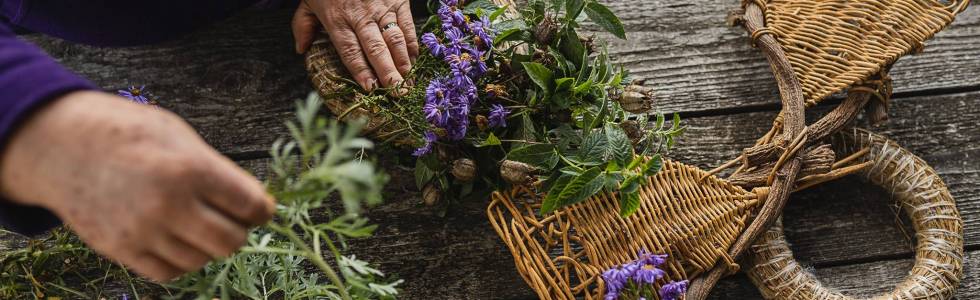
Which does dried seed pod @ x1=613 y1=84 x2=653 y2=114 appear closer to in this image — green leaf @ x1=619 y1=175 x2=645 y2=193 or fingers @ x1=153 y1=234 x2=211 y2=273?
green leaf @ x1=619 y1=175 x2=645 y2=193

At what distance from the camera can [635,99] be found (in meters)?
0.93

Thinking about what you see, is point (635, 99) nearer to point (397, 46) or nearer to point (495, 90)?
point (495, 90)

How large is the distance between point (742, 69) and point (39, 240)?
104cm

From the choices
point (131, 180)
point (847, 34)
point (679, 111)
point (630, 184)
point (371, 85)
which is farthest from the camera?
point (679, 111)

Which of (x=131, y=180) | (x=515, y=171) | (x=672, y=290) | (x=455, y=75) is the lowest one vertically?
(x=672, y=290)

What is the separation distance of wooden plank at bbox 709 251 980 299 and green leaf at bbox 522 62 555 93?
43 cm

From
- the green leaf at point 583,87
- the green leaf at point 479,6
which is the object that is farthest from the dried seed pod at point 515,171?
the green leaf at point 479,6

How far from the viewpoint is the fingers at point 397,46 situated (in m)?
0.99

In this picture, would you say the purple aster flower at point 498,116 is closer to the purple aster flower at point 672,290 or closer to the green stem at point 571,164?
the green stem at point 571,164

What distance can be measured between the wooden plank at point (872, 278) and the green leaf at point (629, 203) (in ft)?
0.99

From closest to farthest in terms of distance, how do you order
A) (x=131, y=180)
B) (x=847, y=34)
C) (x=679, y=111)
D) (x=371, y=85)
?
(x=131, y=180)
(x=371, y=85)
(x=847, y=34)
(x=679, y=111)

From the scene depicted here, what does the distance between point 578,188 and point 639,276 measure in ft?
0.39

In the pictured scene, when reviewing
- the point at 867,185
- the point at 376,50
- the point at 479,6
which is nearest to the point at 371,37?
the point at 376,50

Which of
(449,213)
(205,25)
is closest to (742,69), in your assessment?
(449,213)
